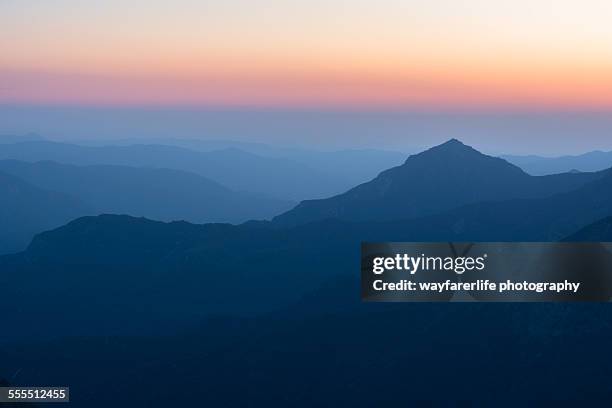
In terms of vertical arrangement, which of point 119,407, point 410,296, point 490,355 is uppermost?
point 410,296

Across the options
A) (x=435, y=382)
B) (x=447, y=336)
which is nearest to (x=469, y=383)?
(x=435, y=382)

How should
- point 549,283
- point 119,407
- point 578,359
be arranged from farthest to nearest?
point 119,407, point 578,359, point 549,283

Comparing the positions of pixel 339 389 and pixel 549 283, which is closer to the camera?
pixel 549 283

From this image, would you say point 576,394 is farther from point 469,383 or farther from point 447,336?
point 447,336

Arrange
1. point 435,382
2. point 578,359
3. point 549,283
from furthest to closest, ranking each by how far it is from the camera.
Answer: point 435,382
point 578,359
point 549,283

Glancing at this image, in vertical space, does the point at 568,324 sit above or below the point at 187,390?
above

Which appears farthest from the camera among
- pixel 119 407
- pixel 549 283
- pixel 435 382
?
pixel 119 407

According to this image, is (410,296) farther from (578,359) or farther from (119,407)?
(119,407)

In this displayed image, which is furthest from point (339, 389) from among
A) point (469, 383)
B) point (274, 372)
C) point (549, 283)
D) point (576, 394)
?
point (549, 283)

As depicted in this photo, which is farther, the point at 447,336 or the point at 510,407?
the point at 447,336
